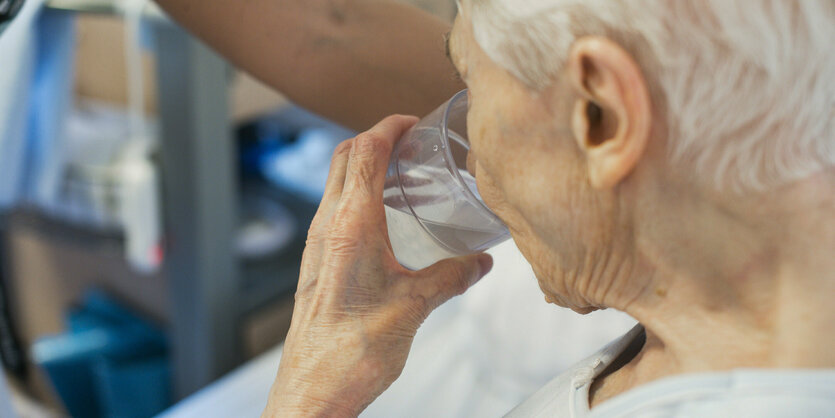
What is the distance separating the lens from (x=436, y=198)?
639mm

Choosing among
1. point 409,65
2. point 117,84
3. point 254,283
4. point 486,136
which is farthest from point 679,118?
point 117,84

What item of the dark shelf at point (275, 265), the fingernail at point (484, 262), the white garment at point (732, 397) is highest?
the fingernail at point (484, 262)

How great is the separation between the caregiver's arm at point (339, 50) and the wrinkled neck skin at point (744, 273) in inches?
16.6

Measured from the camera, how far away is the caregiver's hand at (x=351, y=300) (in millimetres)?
628

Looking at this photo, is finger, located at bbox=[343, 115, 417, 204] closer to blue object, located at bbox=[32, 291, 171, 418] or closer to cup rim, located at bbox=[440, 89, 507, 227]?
cup rim, located at bbox=[440, 89, 507, 227]

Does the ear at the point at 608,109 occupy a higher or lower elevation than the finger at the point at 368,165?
higher

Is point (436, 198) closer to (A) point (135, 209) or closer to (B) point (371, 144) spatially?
(B) point (371, 144)

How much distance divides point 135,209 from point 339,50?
58 centimetres

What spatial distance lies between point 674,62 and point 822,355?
0.20 m

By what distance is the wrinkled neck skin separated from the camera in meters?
0.42

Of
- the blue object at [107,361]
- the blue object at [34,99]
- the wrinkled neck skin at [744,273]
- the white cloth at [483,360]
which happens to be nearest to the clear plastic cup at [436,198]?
the wrinkled neck skin at [744,273]

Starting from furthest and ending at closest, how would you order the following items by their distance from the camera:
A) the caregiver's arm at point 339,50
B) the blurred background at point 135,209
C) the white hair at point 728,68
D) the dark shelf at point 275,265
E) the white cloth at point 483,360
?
the dark shelf at point 275,265
the blurred background at point 135,209
the white cloth at point 483,360
the caregiver's arm at point 339,50
the white hair at point 728,68

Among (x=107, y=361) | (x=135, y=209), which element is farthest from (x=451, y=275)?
(x=107, y=361)

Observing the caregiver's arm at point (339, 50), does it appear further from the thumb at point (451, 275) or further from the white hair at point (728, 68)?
the white hair at point (728, 68)
